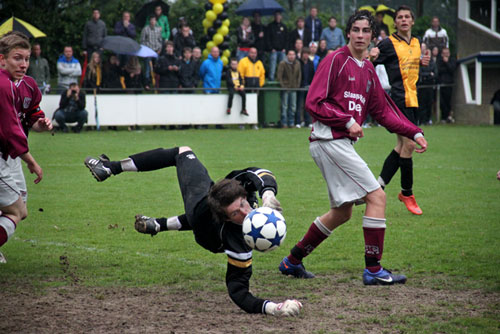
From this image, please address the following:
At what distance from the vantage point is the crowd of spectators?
2036 cm

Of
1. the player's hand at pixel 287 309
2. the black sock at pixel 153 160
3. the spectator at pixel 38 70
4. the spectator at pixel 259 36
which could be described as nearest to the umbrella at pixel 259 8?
the spectator at pixel 259 36

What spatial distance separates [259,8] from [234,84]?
326 centimetres

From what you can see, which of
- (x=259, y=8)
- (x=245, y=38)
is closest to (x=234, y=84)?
(x=245, y=38)

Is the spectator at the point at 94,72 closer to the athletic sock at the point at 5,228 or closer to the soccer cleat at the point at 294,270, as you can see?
the athletic sock at the point at 5,228

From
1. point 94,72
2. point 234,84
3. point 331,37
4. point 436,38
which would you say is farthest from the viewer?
point 436,38

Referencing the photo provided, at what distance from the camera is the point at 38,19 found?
26.1 meters

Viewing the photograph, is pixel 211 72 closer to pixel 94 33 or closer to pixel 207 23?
pixel 94 33

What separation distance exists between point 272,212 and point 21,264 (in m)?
2.90

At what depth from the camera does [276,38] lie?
22.1 metres

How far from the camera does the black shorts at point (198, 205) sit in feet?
16.7

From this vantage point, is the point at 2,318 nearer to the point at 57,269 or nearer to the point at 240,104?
the point at 57,269

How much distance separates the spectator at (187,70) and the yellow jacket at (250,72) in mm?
1479

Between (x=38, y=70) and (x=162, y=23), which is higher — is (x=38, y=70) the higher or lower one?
the lower one

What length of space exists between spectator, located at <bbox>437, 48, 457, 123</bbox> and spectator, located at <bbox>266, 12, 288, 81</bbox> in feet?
19.3
